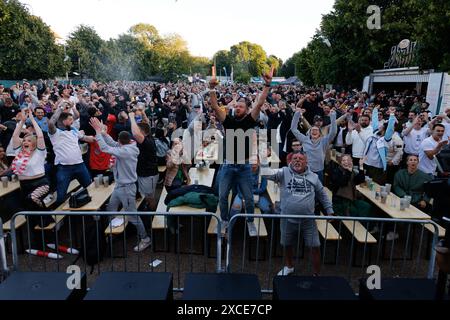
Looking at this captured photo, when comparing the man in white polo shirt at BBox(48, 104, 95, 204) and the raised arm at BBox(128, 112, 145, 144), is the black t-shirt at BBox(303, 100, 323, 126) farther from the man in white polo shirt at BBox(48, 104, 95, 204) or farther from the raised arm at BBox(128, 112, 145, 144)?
the man in white polo shirt at BBox(48, 104, 95, 204)

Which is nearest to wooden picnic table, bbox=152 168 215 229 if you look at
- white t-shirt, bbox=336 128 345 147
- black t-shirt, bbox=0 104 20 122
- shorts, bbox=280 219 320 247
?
shorts, bbox=280 219 320 247

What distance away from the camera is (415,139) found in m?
8.07

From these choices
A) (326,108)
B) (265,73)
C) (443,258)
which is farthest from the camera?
(326,108)

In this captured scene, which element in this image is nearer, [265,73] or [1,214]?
[265,73]

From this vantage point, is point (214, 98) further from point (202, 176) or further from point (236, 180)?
point (202, 176)

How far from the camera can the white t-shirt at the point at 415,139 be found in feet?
26.3

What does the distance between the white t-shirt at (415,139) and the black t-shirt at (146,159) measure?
5.91 metres

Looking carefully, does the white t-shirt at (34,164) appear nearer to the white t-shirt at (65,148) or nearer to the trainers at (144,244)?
the white t-shirt at (65,148)

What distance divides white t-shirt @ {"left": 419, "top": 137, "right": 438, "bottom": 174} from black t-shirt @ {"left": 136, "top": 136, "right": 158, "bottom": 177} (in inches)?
206

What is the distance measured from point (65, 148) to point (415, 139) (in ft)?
24.5

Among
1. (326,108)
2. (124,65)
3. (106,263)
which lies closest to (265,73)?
(106,263)

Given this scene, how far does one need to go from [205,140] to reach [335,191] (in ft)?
15.0

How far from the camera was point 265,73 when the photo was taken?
4.71m
